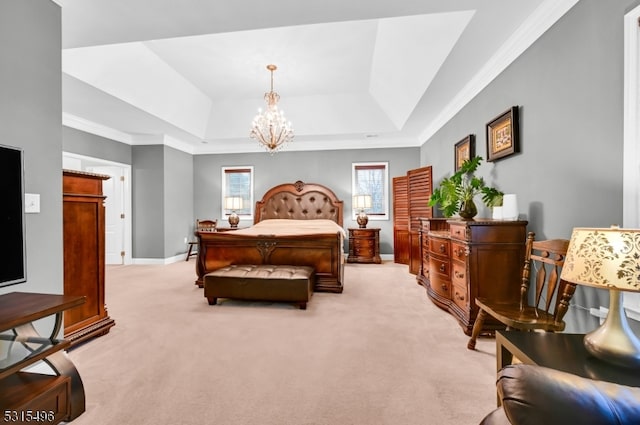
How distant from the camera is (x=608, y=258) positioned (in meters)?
1.05

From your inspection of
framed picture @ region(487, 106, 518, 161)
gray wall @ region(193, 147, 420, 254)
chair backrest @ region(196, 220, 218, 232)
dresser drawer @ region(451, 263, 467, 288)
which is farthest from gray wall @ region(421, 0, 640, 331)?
chair backrest @ region(196, 220, 218, 232)

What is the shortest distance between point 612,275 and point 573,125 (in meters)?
1.45

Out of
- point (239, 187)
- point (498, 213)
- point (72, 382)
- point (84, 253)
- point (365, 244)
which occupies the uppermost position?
point (239, 187)

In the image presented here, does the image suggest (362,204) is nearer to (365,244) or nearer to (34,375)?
(365,244)

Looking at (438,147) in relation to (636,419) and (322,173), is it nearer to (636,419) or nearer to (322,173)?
(322,173)

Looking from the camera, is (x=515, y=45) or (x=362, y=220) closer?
(x=515, y=45)

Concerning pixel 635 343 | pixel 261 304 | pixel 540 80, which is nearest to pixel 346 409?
pixel 635 343

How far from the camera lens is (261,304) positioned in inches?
133

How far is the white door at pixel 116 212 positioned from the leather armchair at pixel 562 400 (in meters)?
6.91

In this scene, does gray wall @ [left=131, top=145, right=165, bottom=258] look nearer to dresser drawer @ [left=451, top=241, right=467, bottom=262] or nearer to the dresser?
dresser drawer @ [left=451, top=241, right=467, bottom=262]

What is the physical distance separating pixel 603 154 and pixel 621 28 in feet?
2.24

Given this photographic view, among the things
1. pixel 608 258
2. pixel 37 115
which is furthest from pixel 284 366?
pixel 37 115

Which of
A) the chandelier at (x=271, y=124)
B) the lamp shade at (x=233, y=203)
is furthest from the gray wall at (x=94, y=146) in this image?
the chandelier at (x=271, y=124)

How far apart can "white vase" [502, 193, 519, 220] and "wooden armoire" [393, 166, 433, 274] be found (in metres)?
1.69
